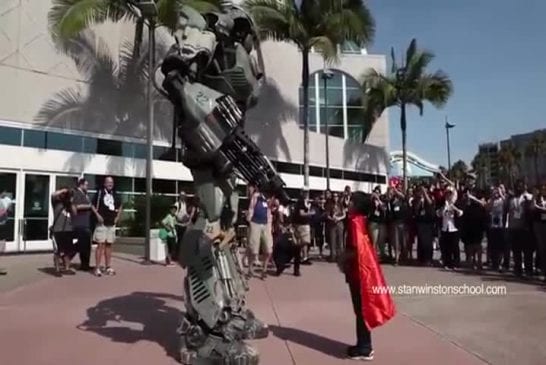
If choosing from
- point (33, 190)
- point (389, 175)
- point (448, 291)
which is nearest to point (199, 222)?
point (448, 291)

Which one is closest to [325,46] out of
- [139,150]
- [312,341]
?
[139,150]

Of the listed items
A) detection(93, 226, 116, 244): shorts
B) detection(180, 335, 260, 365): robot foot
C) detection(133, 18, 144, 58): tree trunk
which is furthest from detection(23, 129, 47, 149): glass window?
detection(180, 335, 260, 365): robot foot

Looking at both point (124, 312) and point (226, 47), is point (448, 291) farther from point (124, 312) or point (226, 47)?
point (226, 47)

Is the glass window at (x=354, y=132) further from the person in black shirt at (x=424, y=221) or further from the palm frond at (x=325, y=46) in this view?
the person in black shirt at (x=424, y=221)

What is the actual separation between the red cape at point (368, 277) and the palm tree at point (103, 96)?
1341cm

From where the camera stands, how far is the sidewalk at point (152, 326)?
5477 mm

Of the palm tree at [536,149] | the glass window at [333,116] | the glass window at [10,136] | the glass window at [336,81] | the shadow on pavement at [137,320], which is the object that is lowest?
the shadow on pavement at [137,320]

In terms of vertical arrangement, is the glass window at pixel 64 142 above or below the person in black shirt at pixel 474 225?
above

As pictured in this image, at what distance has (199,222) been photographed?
5.52 m

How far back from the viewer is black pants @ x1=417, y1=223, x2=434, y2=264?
1279cm

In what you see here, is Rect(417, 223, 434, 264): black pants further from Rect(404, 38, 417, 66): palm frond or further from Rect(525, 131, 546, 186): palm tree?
Rect(525, 131, 546, 186): palm tree

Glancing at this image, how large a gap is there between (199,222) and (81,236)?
624 cm

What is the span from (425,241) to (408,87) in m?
15.8

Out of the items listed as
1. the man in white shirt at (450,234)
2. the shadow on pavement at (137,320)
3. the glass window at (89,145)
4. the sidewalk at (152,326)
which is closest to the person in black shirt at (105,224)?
the sidewalk at (152,326)
